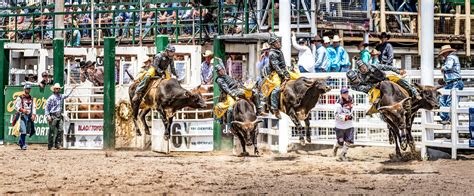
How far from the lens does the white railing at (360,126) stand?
842 inches

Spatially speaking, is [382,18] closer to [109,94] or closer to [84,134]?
[109,94]

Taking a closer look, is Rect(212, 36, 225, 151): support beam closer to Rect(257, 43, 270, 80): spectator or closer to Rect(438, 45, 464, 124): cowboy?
Rect(257, 43, 270, 80): spectator

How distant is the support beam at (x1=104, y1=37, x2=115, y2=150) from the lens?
26641mm

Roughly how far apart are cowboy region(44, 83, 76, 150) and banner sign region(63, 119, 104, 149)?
27 centimetres

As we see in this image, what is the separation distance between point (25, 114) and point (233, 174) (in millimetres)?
10472

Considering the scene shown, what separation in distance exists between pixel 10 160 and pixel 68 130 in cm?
475

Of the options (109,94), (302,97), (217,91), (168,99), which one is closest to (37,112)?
(109,94)

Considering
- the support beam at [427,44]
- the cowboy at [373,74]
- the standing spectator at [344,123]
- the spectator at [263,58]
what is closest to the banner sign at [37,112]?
the spectator at [263,58]

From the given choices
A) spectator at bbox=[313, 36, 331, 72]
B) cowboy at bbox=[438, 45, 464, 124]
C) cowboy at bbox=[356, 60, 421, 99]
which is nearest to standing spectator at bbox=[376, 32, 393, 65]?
spectator at bbox=[313, 36, 331, 72]

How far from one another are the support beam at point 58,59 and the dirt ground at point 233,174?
351cm

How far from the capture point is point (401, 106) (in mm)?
20594

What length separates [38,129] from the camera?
97.1ft

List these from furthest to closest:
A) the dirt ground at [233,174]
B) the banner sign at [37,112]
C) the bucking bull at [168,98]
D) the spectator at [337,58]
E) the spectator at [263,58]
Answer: the banner sign at [37,112] → the spectator at [337,58] → the spectator at [263,58] → the bucking bull at [168,98] → the dirt ground at [233,174]

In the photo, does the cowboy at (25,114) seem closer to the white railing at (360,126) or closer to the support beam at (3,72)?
the support beam at (3,72)
